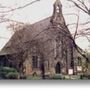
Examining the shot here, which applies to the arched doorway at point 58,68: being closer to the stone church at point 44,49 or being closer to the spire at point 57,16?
the stone church at point 44,49

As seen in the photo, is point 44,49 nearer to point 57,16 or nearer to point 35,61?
point 35,61

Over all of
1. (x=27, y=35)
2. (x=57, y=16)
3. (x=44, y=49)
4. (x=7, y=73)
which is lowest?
(x=7, y=73)

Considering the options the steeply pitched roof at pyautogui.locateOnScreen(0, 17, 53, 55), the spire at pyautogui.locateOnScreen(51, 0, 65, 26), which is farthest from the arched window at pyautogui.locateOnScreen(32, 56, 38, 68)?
the spire at pyautogui.locateOnScreen(51, 0, 65, 26)

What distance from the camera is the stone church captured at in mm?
1352

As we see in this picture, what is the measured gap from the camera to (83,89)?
1412mm

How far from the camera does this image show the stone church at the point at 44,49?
1352mm

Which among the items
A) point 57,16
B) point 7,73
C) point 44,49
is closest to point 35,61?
point 44,49

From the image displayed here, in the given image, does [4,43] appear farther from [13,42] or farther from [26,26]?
[26,26]

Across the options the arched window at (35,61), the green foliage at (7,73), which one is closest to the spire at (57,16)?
the arched window at (35,61)

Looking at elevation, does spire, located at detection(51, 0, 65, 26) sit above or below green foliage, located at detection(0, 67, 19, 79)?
above

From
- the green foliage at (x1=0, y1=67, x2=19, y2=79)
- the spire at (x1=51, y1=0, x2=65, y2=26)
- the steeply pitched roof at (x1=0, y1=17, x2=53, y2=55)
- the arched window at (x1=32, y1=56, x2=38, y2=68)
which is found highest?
the spire at (x1=51, y1=0, x2=65, y2=26)

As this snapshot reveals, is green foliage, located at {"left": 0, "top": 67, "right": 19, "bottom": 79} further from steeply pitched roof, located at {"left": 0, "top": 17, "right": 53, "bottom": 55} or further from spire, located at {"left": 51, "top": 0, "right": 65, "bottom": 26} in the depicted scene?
spire, located at {"left": 51, "top": 0, "right": 65, "bottom": 26}

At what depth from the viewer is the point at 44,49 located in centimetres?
138

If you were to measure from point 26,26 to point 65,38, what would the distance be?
1.00 feet
